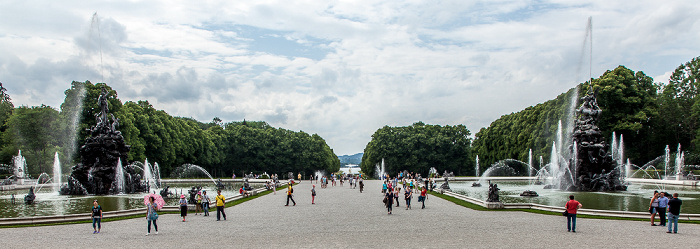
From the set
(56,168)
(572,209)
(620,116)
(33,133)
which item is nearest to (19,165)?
(33,133)

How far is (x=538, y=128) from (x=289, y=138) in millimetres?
50898

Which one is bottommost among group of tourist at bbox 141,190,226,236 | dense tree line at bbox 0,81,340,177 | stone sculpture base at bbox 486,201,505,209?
stone sculpture base at bbox 486,201,505,209

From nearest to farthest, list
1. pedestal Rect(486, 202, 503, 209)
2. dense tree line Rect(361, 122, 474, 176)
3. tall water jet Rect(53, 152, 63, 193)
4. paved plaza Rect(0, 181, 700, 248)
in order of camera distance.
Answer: paved plaza Rect(0, 181, 700, 248), pedestal Rect(486, 202, 503, 209), tall water jet Rect(53, 152, 63, 193), dense tree line Rect(361, 122, 474, 176)

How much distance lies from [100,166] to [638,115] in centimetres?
5995

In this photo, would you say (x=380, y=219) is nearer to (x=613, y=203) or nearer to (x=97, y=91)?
(x=613, y=203)

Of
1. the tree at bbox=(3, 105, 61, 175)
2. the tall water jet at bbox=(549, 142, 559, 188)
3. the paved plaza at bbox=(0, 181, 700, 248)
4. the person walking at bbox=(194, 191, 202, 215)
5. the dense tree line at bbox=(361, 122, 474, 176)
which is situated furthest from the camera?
the dense tree line at bbox=(361, 122, 474, 176)

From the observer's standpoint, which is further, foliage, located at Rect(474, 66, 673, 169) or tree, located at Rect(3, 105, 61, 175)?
tree, located at Rect(3, 105, 61, 175)

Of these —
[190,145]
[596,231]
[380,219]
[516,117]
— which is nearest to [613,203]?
[596,231]

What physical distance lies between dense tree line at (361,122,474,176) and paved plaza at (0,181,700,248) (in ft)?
239

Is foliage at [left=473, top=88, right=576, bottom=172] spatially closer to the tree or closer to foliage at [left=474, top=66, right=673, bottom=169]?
foliage at [left=474, top=66, right=673, bottom=169]

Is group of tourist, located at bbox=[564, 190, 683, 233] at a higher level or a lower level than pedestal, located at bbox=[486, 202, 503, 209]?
higher

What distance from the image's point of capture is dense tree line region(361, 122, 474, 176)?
99688mm

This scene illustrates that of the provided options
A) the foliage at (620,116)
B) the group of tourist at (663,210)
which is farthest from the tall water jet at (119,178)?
the foliage at (620,116)

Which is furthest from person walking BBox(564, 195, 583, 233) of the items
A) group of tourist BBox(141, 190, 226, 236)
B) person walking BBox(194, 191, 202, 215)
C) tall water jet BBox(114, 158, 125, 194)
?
tall water jet BBox(114, 158, 125, 194)
